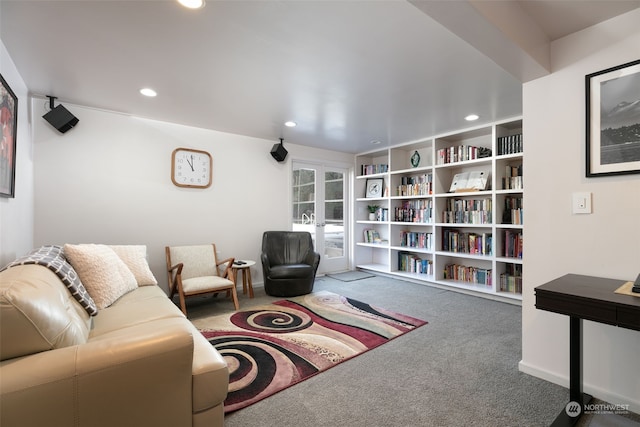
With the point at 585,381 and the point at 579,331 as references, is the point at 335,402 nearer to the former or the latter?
the point at 579,331

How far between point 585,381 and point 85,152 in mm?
4653

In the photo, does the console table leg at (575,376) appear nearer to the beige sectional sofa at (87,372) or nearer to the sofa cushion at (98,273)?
the beige sectional sofa at (87,372)

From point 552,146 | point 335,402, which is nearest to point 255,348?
point 335,402

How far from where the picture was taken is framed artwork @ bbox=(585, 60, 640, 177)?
156 centimetres

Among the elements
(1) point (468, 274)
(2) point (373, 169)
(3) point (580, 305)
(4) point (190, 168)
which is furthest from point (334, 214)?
(3) point (580, 305)

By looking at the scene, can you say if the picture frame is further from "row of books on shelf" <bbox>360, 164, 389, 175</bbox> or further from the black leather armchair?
the black leather armchair

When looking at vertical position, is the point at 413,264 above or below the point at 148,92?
below

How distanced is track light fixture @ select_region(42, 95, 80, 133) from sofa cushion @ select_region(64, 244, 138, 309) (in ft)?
4.77

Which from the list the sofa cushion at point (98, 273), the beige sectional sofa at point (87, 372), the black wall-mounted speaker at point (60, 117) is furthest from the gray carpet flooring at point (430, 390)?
the black wall-mounted speaker at point (60, 117)

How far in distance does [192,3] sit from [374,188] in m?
4.25

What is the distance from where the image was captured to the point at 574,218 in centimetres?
176

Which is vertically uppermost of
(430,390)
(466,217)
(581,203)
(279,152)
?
(279,152)

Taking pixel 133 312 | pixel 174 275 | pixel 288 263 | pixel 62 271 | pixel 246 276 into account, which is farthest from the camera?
pixel 288 263

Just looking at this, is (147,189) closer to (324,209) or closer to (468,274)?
(324,209)
